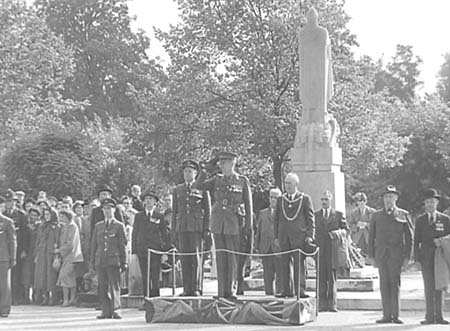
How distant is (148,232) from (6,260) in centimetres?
Answer: 241

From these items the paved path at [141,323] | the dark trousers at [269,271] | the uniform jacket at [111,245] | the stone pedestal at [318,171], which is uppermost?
the stone pedestal at [318,171]

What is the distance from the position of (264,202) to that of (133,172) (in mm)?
7936

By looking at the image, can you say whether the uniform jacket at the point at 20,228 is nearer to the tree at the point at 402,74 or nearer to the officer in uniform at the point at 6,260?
the officer in uniform at the point at 6,260

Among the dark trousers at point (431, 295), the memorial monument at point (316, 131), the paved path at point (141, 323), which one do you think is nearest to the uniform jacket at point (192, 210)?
the paved path at point (141, 323)

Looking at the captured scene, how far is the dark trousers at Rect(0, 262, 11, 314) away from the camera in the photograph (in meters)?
15.9

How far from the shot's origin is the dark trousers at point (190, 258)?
48.7ft

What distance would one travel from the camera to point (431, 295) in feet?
46.0

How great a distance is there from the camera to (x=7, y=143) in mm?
36344

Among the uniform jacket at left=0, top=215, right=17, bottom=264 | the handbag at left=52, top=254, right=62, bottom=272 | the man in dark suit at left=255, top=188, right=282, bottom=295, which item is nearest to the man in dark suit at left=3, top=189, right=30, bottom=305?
the handbag at left=52, top=254, right=62, bottom=272

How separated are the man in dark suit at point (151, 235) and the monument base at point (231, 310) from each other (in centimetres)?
180

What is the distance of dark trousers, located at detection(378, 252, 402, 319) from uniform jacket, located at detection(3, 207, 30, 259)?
7594mm

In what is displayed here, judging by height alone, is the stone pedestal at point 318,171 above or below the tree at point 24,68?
below

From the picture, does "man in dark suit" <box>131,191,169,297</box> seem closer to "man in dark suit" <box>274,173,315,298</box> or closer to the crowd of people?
the crowd of people

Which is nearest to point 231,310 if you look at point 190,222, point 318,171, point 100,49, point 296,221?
point 190,222
